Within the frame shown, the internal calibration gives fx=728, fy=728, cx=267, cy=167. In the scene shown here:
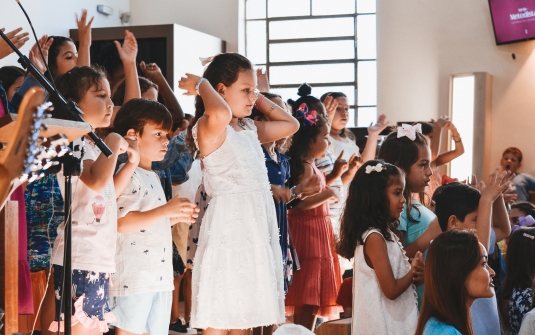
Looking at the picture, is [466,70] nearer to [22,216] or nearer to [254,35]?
[254,35]

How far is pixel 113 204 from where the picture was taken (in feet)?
7.94

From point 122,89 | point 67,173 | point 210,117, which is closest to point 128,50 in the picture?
point 122,89

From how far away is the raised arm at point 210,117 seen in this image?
243 centimetres

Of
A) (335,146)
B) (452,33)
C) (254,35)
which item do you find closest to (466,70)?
(452,33)

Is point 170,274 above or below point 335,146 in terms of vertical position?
below

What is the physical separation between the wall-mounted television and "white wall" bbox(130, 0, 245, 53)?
2773 mm

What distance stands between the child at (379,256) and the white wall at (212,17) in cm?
579

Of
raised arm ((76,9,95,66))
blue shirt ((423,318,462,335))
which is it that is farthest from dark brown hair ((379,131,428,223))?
raised arm ((76,9,95,66))

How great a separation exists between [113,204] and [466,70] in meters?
6.15

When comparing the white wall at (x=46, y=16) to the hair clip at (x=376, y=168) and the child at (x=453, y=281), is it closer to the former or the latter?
the hair clip at (x=376, y=168)

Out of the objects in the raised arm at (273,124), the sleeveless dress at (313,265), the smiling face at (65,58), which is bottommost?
the sleeveless dress at (313,265)

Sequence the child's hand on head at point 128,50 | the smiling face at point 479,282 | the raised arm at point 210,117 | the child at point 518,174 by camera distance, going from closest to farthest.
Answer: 1. the smiling face at point 479,282
2. the raised arm at point 210,117
3. the child's hand on head at point 128,50
4. the child at point 518,174

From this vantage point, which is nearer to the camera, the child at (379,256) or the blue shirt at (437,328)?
the blue shirt at (437,328)

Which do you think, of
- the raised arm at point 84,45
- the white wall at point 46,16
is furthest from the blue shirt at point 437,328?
the white wall at point 46,16
